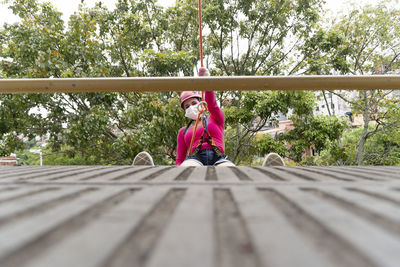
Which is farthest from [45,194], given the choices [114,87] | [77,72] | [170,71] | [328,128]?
[328,128]

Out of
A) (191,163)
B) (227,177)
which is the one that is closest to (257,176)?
(227,177)

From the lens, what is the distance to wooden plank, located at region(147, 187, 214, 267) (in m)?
0.24

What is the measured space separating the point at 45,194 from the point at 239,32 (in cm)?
540

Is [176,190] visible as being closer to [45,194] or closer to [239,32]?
[45,194]

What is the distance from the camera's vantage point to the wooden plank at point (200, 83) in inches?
33.2

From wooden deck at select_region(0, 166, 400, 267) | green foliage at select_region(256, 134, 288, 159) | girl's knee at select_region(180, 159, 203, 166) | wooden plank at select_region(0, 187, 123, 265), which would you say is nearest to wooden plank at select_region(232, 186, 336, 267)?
wooden deck at select_region(0, 166, 400, 267)

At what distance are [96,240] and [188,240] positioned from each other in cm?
10

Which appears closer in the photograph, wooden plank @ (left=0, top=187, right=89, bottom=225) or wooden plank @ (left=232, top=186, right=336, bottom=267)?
wooden plank @ (left=232, top=186, right=336, bottom=267)

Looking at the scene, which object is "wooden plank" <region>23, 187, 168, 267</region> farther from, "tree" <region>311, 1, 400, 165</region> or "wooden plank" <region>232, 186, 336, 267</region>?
"tree" <region>311, 1, 400, 165</region>

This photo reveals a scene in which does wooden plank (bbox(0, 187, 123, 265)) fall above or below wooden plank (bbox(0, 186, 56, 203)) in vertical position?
below

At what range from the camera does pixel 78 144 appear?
3.42 m

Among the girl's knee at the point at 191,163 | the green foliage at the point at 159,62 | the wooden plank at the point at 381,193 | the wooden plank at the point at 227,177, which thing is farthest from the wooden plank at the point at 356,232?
the green foliage at the point at 159,62

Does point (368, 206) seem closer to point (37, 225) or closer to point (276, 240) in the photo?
point (276, 240)

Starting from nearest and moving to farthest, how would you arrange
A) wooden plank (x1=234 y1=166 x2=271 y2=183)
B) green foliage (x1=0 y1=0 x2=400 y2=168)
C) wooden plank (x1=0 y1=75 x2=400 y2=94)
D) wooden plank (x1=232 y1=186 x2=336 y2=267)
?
wooden plank (x1=232 y1=186 x2=336 y2=267) → wooden plank (x1=234 y1=166 x2=271 y2=183) → wooden plank (x1=0 y1=75 x2=400 y2=94) → green foliage (x1=0 y1=0 x2=400 y2=168)
